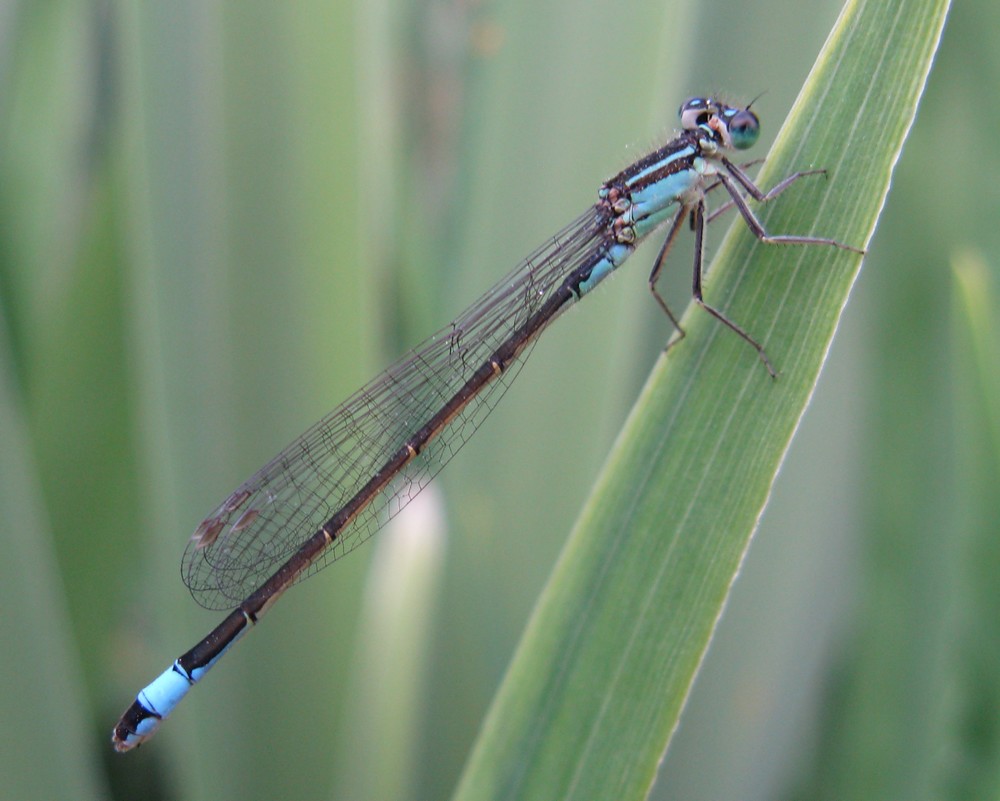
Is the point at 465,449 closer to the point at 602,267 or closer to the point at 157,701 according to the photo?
the point at 602,267

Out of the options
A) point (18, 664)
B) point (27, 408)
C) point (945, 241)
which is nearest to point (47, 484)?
point (27, 408)

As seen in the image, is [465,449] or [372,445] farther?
[465,449]

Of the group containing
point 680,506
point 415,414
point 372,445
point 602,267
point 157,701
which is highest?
point 602,267

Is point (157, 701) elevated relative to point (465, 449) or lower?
lower

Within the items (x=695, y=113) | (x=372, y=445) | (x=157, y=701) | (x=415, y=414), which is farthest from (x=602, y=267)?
(x=157, y=701)

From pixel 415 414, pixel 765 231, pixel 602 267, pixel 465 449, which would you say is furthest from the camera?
pixel 465 449

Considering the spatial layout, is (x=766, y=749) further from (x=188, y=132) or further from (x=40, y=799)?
(x=188, y=132)

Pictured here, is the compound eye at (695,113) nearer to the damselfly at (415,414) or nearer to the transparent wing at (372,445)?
the damselfly at (415,414)
